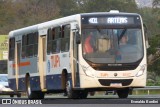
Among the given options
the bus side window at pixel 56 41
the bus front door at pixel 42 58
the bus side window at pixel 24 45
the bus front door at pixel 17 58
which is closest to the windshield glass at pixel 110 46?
the bus side window at pixel 56 41

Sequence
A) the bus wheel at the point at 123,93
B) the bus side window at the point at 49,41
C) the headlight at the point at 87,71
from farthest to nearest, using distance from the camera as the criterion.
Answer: the bus side window at the point at 49,41
the bus wheel at the point at 123,93
the headlight at the point at 87,71

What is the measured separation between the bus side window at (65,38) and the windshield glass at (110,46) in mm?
1448

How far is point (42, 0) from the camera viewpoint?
11406 centimetres

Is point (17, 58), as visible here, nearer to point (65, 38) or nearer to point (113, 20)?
point (65, 38)

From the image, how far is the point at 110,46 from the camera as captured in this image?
2781cm

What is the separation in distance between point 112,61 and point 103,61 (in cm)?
33

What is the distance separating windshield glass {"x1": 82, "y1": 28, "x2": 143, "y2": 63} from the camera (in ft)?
91.0

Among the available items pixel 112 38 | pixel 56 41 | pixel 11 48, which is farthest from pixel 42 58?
pixel 112 38

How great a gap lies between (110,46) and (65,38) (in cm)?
245

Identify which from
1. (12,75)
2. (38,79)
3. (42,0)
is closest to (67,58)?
(38,79)

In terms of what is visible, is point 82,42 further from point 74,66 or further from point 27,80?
point 27,80

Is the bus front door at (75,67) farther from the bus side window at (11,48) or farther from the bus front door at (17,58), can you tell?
the bus side window at (11,48)

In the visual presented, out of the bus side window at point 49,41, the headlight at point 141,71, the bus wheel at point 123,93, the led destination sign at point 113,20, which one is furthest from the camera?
the bus side window at point 49,41

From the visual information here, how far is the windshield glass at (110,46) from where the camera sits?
27.8m
